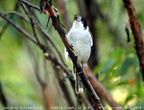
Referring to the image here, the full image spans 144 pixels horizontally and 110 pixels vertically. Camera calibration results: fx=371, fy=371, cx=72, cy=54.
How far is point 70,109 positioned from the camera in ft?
9.23

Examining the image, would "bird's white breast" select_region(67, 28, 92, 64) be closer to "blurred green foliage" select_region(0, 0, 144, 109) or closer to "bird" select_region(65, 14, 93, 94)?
"bird" select_region(65, 14, 93, 94)

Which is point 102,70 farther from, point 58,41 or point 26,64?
point 26,64

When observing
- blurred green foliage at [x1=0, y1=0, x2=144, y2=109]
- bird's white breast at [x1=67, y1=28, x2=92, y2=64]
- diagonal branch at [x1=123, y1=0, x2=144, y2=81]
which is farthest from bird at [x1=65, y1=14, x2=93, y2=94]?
diagonal branch at [x1=123, y1=0, x2=144, y2=81]

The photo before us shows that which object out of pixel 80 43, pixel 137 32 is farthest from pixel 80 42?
pixel 137 32

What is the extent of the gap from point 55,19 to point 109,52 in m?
2.17

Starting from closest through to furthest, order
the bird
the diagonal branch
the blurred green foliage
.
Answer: the diagonal branch → the bird → the blurred green foliage

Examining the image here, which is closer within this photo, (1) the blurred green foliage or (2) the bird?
(2) the bird

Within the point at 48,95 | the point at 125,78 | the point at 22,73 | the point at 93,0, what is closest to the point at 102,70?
the point at 125,78

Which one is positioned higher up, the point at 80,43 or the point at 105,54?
the point at 80,43

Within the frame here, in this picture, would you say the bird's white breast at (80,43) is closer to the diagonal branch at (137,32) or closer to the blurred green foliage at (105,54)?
the blurred green foliage at (105,54)

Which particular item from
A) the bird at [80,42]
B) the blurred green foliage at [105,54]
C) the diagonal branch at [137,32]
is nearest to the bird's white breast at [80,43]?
the bird at [80,42]

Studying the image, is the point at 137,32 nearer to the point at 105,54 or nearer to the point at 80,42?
the point at 80,42

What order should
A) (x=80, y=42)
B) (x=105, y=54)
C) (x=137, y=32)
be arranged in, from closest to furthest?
(x=137, y=32)
(x=80, y=42)
(x=105, y=54)

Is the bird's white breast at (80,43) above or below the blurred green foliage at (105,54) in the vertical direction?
above
